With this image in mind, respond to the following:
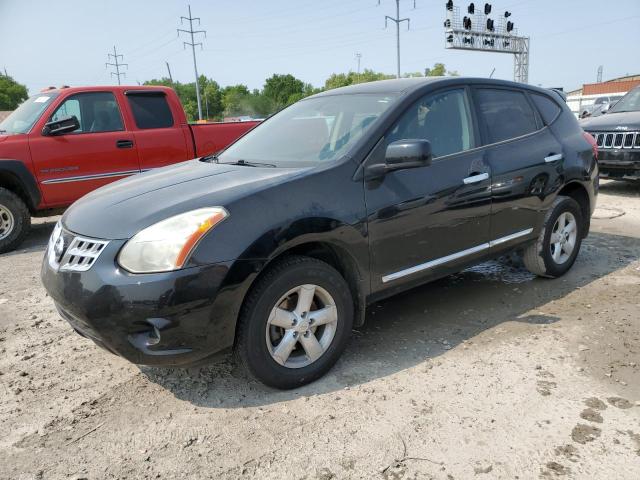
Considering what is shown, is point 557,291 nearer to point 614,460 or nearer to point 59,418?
point 614,460

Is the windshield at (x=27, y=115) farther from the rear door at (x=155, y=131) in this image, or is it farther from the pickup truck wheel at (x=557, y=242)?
the pickup truck wheel at (x=557, y=242)

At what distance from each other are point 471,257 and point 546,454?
163 centimetres

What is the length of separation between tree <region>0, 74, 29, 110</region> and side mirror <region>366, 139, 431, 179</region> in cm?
8307

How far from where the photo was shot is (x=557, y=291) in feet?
14.3

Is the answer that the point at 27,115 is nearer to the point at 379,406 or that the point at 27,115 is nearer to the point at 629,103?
the point at 379,406

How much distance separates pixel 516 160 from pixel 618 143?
5360 mm

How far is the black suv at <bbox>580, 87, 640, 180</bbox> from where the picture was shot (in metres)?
7.95

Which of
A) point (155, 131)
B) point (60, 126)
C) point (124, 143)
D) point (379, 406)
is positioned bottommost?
point (379, 406)

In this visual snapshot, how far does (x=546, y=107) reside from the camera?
4.48 metres

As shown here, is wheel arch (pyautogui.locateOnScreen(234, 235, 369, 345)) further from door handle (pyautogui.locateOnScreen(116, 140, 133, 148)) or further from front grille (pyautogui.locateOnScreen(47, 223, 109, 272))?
door handle (pyautogui.locateOnScreen(116, 140, 133, 148))

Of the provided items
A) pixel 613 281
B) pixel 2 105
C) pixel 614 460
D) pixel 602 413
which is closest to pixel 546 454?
pixel 614 460

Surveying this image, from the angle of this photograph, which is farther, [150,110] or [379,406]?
[150,110]

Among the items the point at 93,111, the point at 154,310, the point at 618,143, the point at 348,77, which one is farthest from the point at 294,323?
the point at 348,77

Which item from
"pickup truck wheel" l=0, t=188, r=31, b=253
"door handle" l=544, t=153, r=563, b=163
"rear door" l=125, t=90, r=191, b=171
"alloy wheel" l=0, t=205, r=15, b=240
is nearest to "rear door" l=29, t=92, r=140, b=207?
"rear door" l=125, t=90, r=191, b=171
